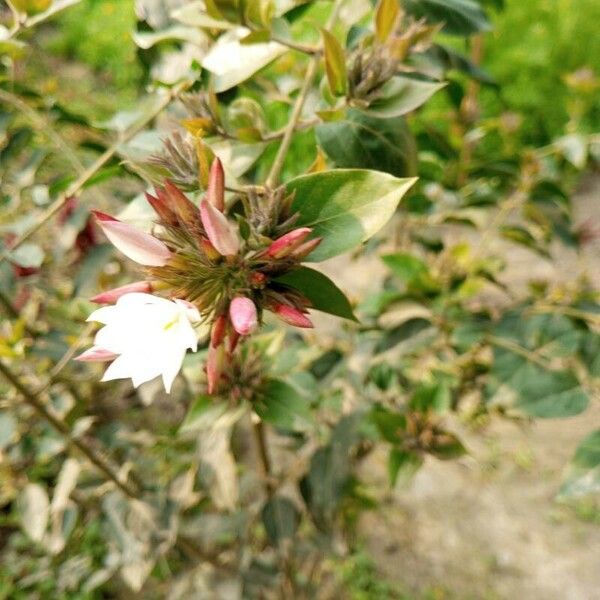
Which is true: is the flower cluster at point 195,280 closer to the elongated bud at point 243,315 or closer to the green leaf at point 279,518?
the elongated bud at point 243,315

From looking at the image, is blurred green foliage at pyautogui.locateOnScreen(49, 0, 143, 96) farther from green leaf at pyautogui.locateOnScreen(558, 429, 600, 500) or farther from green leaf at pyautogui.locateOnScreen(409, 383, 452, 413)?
green leaf at pyautogui.locateOnScreen(558, 429, 600, 500)

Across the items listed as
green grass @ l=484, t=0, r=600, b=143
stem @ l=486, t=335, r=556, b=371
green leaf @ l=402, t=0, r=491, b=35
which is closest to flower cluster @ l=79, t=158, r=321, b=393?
green leaf @ l=402, t=0, r=491, b=35

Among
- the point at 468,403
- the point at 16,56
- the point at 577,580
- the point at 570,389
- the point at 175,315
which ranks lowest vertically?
the point at 577,580

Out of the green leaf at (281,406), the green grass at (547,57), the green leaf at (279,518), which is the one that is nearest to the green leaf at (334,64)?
the green leaf at (281,406)

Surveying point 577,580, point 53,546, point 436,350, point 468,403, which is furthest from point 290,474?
point 577,580

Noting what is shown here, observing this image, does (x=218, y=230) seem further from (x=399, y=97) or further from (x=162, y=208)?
(x=399, y=97)

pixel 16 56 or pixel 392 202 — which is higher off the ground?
pixel 16 56

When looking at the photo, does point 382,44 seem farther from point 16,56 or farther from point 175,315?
point 16,56
